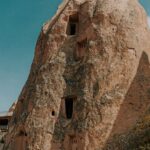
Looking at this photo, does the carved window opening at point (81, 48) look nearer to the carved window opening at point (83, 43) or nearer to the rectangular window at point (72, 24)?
the carved window opening at point (83, 43)

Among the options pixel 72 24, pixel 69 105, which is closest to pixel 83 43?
pixel 72 24

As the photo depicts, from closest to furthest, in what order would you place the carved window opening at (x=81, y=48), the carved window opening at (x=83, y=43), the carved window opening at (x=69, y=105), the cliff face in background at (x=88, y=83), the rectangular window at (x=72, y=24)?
the cliff face in background at (x=88, y=83)
the carved window opening at (x=69, y=105)
the carved window opening at (x=81, y=48)
the carved window opening at (x=83, y=43)
the rectangular window at (x=72, y=24)

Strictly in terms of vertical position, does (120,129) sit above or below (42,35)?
below

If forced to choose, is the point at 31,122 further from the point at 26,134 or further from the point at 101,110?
the point at 101,110

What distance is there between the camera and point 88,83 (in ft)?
90.3

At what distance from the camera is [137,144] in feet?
74.4

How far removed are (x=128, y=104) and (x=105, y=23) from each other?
18.4ft

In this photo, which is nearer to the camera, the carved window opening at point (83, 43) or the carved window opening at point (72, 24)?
the carved window opening at point (83, 43)

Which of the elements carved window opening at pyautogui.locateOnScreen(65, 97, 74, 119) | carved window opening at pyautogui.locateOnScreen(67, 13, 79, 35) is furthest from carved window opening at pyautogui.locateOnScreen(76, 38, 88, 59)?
carved window opening at pyautogui.locateOnScreen(65, 97, 74, 119)

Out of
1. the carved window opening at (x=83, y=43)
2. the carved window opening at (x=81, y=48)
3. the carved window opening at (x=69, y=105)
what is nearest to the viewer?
the carved window opening at (x=69, y=105)

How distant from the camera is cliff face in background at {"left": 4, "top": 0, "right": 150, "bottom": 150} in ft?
86.3

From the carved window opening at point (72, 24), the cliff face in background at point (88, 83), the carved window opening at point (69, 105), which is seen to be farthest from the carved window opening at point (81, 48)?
the carved window opening at point (69, 105)

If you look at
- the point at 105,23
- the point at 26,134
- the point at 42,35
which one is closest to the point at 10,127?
the point at 26,134

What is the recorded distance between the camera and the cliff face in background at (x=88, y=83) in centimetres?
2630
